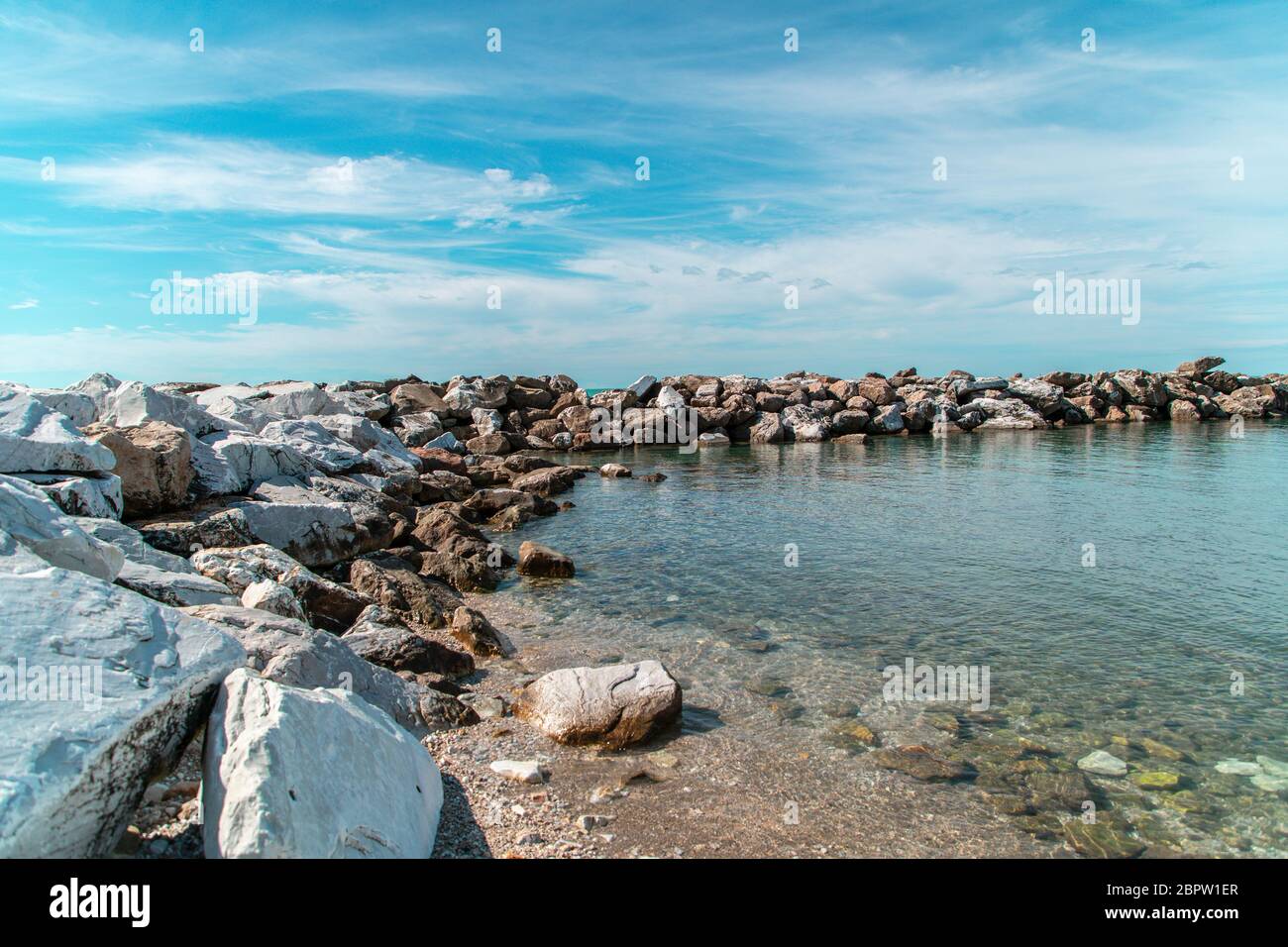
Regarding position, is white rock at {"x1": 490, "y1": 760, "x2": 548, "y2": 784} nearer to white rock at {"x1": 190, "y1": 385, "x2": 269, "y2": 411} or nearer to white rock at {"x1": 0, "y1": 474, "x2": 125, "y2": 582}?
white rock at {"x1": 0, "y1": 474, "x2": 125, "y2": 582}

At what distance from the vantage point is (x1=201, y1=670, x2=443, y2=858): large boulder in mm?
3986

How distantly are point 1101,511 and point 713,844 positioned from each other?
20158 mm

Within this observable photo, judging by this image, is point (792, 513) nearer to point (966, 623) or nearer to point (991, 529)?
point (991, 529)

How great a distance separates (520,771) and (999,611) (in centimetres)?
934

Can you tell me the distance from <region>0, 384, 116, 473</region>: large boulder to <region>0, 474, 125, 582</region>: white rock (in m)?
3.93

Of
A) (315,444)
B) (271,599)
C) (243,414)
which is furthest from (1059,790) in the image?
(243,414)

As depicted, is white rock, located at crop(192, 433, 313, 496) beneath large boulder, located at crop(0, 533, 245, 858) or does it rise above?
above

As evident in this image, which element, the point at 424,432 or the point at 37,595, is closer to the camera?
the point at 37,595

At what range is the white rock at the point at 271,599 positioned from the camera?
8.49 m

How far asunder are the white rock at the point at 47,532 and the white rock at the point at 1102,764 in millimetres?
9995

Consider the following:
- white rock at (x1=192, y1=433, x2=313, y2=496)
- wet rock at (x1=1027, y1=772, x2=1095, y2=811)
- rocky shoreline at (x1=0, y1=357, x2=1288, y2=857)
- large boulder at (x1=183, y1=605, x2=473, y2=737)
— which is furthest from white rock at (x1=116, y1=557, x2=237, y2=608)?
wet rock at (x1=1027, y1=772, x2=1095, y2=811)

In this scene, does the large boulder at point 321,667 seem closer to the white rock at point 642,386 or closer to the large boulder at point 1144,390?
the white rock at point 642,386

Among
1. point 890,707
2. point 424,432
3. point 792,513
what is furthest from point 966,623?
point 424,432
